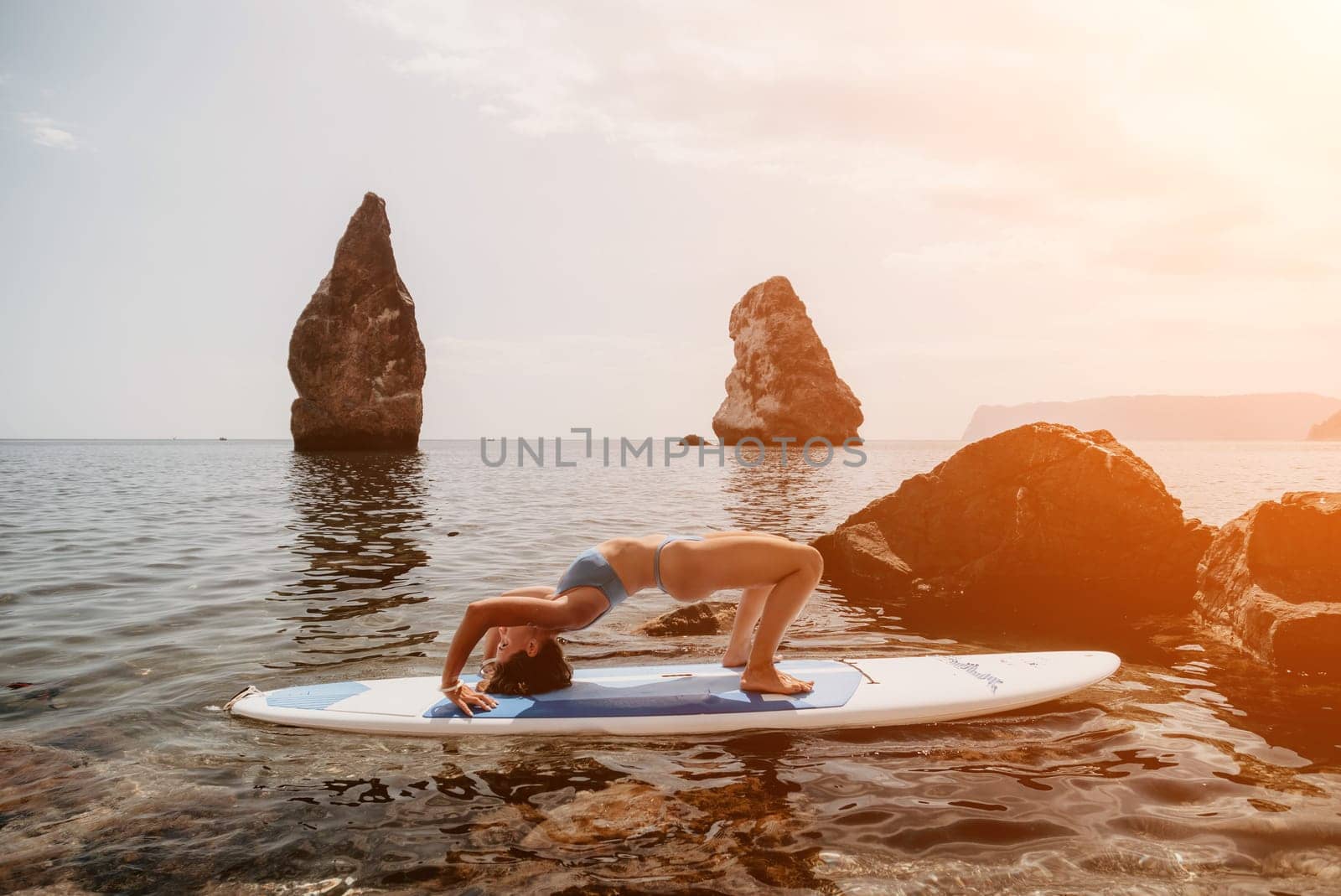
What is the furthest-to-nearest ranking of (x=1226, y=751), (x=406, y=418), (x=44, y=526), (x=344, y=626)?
(x=406, y=418) < (x=44, y=526) < (x=344, y=626) < (x=1226, y=751)

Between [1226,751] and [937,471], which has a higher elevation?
[937,471]

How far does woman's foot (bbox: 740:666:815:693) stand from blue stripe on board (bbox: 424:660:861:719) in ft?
0.20

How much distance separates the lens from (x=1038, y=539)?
1038 cm

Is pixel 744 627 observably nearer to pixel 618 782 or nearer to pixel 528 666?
pixel 528 666

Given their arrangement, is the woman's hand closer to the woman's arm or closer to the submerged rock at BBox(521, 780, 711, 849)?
the woman's arm

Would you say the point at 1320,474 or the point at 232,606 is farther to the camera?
the point at 1320,474

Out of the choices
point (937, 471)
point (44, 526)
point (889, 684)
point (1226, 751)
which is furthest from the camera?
point (44, 526)

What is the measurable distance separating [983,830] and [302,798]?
3996 mm

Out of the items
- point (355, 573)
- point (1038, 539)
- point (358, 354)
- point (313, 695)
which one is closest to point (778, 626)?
point (313, 695)

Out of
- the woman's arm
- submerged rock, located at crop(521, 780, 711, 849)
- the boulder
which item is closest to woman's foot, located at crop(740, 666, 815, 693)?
the woman's arm

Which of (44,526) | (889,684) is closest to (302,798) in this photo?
(889,684)

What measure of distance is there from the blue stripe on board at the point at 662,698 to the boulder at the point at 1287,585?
164 inches

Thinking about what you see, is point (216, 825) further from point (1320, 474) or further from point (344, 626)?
point (1320, 474)

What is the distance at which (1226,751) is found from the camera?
206 inches
